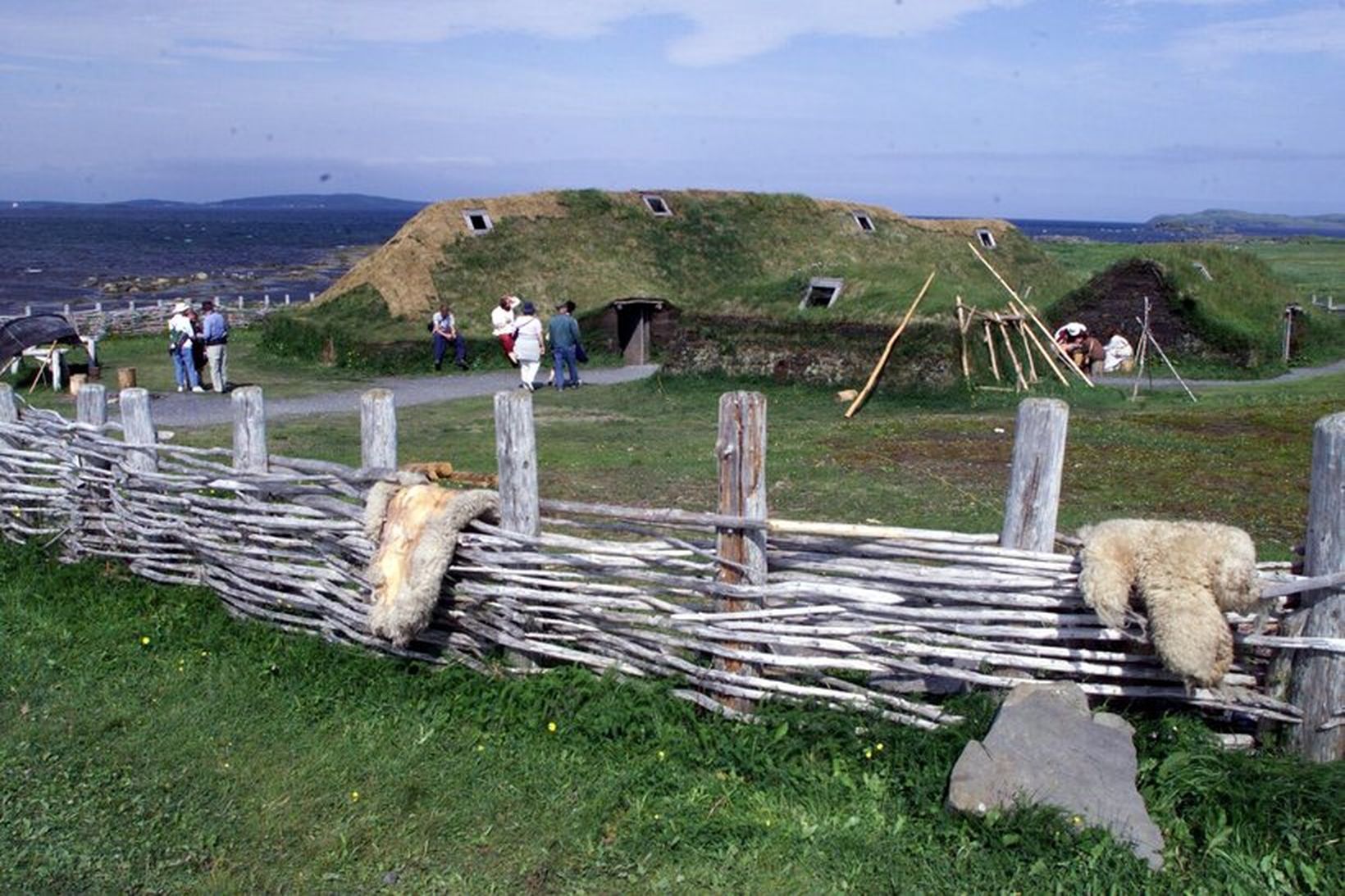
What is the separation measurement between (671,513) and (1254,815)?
114 inches

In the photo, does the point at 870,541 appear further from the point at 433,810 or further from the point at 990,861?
the point at 433,810

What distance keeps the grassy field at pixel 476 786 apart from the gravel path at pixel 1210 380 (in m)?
18.8

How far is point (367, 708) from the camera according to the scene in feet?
21.7

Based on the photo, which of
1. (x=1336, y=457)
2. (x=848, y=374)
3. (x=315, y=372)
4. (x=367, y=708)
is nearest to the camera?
(x=1336, y=457)

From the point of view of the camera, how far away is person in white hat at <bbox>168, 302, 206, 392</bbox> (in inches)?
817

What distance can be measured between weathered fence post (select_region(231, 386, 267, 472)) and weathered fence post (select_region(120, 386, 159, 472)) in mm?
837

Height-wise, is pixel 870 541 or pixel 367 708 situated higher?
pixel 870 541

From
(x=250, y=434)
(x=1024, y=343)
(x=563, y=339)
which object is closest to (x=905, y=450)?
(x=1024, y=343)

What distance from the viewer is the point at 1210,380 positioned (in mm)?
25719

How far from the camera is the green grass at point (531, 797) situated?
Result: 5.10 m

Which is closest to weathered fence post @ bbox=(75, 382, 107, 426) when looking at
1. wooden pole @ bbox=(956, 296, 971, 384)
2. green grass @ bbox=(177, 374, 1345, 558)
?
green grass @ bbox=(177, 374, 1345, 558)

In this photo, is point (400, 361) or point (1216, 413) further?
point (400, 361)

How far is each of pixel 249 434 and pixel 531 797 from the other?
11.2 ft

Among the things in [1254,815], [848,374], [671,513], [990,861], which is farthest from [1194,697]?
[848,374]
